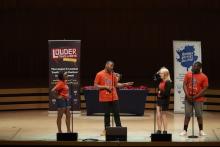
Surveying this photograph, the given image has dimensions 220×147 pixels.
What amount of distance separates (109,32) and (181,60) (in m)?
6.38

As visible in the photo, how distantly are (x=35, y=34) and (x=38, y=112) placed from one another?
527 cm

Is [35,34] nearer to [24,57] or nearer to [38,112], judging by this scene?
[24,57]

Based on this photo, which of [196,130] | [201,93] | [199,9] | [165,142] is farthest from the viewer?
[199,9]

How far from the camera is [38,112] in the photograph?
16.2 metres

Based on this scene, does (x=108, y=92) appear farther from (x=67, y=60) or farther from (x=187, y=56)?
(x=187, y=56)

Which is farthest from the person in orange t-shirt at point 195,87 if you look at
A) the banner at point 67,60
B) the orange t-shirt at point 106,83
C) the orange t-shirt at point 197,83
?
the banner at point 67,60

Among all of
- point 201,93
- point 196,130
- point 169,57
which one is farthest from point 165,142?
point 169,57

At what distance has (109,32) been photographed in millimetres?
21000

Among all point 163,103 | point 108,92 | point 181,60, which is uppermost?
point 181,60

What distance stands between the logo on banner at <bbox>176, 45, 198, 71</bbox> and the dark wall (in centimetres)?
570

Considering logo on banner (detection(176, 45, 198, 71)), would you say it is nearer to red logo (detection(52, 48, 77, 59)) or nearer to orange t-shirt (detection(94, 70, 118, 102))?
Result: red logo (detection(52, 48, 77, 59))

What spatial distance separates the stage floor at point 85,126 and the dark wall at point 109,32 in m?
4.84

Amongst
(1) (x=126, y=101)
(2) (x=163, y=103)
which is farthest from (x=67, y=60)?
→ (2) (x=163, y=103)

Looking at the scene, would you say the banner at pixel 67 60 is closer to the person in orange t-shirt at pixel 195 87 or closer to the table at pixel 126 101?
the table at pixel 126 101
